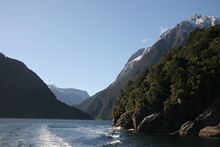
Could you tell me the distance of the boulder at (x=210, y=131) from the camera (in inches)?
3435

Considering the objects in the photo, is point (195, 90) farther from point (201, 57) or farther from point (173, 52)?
point (173, 52)

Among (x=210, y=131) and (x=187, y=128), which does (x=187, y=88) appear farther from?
(x=210, y=131)

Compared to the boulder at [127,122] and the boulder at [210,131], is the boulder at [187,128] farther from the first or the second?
the boulder at [127,122]

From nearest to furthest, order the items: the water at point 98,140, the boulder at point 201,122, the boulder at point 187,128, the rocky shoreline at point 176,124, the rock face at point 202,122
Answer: the water at point 98,140 → the rocky shoreline at point 176,124 → the rock face at point 202,122 → the boulder at point 201,122 → the boulder at point 187,128

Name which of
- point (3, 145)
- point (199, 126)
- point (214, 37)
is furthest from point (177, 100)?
point (3, 145)

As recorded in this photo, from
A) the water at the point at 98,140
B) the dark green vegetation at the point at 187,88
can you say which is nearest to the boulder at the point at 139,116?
the dark green vegetation at the point at 187,88

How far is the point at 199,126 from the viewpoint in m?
95.3

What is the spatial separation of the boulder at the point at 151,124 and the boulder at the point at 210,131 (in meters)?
17.7

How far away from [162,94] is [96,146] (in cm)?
4987

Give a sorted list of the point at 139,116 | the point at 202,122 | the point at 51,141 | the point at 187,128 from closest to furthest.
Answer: the point at 51,141 → the point at 202,122 → the point at 187,128 → the point at 139,116

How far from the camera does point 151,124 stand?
363ft

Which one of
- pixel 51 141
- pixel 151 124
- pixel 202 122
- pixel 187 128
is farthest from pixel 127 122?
pixel 51 141

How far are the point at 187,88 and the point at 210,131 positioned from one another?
57.9 ft

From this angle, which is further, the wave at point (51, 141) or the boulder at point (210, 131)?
the boulder at point (210, 131)
